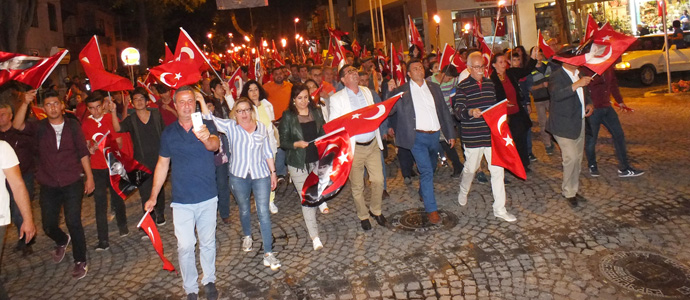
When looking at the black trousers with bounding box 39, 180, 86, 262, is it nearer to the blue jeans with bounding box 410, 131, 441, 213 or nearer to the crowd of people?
the crowd of people

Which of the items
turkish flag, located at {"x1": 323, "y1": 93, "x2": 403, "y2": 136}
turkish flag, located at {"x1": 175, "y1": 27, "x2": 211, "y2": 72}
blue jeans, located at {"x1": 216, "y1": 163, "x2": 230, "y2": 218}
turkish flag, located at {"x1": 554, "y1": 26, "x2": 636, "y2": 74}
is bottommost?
blue jeans, located at {"x1": 216, "y1": 163, "x2": 230, "y2": 218}

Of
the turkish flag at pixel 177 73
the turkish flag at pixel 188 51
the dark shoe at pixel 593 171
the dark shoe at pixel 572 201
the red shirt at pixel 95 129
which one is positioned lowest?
the dark shoe at pixel 572 201

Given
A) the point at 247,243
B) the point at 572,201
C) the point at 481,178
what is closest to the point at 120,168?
the point at 247,243

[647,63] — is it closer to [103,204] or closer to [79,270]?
[103,204]

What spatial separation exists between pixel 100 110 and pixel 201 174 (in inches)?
117

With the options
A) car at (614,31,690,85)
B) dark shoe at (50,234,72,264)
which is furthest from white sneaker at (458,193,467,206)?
car at (614,31,690,85)

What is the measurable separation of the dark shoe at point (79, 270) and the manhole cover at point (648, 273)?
5230 millimetres

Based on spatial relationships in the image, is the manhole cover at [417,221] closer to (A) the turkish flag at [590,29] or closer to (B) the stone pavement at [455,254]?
(B) the stone pavement at [455,254]

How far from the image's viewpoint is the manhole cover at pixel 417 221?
20.8 ft

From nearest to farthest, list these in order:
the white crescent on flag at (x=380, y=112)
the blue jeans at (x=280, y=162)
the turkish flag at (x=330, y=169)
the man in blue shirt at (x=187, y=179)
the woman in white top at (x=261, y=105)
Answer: the man in blue shirt at (x=187, y=179)
the turkish flag at (x=330, y=169)
the white crescent on flag at (x=380, y=112)
the woman in white top at (x=261, y=105)
the blue jeans at (x=280, y=162)

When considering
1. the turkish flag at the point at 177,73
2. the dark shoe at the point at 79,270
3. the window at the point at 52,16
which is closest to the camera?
the dark shoe at the point at 79,270

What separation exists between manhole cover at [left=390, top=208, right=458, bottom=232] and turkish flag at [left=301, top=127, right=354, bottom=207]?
114 cm

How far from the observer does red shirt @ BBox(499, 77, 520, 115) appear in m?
7.85

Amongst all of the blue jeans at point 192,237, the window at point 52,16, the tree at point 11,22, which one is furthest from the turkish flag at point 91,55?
the window at point 52,16
